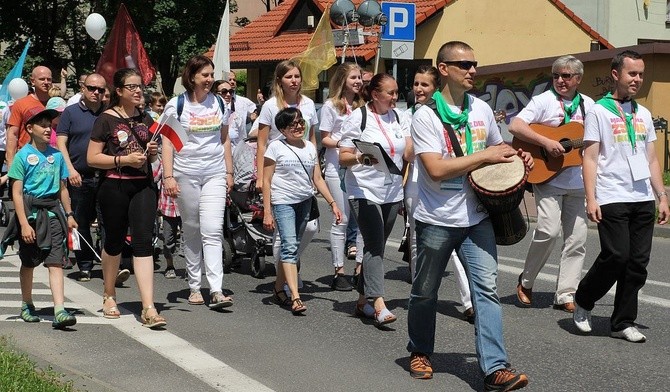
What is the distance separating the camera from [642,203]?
26.0 ft

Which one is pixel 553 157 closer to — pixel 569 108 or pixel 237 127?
pixel 569 108

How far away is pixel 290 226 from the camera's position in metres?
9.28

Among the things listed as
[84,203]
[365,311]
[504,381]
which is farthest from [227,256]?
[504,381]

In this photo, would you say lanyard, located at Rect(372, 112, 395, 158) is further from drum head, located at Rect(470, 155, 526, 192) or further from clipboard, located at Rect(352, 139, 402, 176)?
drum head, located at Rect(470, 155, 526, 192)

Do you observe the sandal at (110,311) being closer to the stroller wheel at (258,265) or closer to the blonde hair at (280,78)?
the blonde hair at (280,78)

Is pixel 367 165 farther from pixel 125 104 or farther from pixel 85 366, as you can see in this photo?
pixel 85 366

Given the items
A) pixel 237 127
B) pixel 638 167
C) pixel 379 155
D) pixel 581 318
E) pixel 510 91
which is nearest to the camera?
pixel 638 167

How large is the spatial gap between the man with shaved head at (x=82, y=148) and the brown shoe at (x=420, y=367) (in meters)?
5.00

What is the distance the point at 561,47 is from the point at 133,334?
3024 centimetres

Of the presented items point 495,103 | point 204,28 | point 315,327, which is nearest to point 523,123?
point 315,327

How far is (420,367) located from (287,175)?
2774mm

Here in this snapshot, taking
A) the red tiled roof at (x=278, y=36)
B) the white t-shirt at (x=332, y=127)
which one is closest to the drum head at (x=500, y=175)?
the white t-shirt at (x=332, y=127)

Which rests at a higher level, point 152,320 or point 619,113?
point 619,113

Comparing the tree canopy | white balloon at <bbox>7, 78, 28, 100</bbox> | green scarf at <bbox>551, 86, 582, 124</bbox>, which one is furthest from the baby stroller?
the tree canopy
